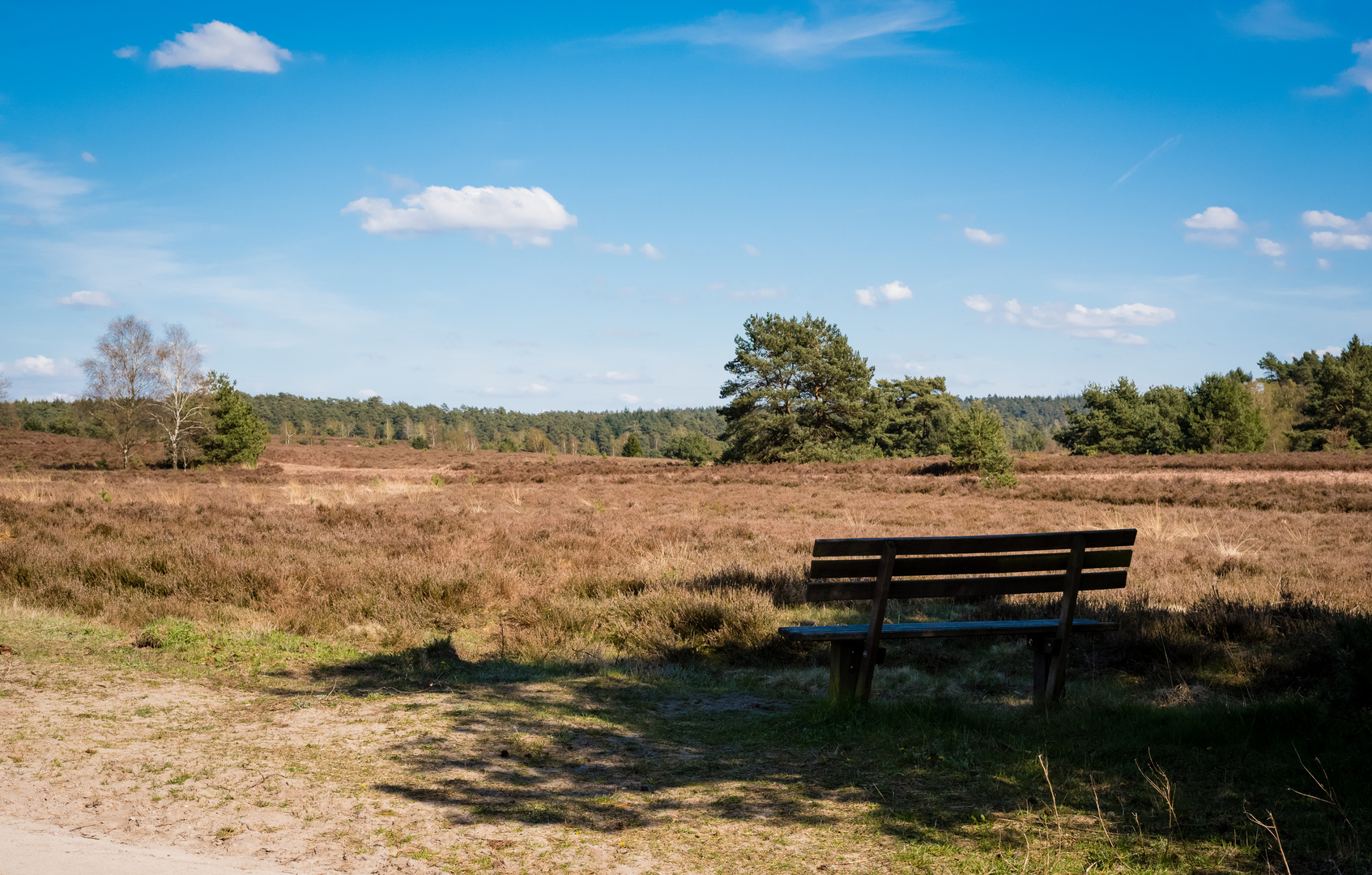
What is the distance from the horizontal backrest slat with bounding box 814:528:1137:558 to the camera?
4.70m

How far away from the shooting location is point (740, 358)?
52.6 m

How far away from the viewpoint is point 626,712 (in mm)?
5273

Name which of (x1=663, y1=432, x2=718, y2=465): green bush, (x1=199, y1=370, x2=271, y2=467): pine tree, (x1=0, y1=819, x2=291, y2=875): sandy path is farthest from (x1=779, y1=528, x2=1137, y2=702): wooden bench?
(x1=663, y1=432, x2=718, y2=465): green bush

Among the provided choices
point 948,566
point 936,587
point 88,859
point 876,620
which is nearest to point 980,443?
point 936,587

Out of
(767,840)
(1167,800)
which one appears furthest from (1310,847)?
(767,840)

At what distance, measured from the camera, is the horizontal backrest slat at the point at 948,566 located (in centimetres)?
473

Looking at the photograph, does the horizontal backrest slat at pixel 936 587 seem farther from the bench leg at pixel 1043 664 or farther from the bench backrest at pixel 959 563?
the bench leg at pixel 1043 664

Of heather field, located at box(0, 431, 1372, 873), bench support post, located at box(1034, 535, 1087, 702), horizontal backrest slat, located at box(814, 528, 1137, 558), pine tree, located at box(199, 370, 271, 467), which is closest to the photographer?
heather field, located at box(0, 431, 1372, 873)

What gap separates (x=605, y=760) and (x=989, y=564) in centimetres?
257

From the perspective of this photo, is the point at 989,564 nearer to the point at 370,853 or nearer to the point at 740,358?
the point at 370,853

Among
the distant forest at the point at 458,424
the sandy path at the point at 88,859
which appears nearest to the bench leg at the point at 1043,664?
the sandy path at the point at 88,859

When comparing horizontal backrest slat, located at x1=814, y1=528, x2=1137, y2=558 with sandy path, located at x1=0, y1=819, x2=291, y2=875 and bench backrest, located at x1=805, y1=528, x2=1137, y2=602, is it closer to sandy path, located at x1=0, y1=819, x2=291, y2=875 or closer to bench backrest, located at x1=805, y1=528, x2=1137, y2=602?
bench backrest, located at x1=805, y1=528, x2=1137, y2=602

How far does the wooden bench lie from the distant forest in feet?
262

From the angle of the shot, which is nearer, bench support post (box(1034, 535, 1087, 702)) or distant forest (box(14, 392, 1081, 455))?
bench support post (box(1034, 535, 1087, 702))
